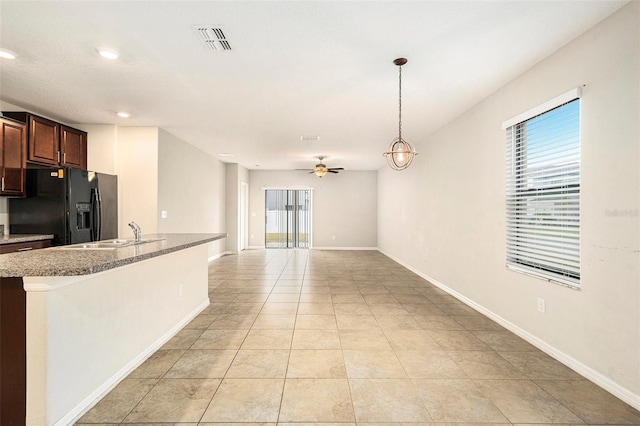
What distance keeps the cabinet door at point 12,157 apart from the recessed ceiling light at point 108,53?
6.63 feet

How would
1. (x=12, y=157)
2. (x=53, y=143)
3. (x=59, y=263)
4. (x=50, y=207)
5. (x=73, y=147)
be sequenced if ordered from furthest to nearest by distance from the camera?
(x=73, y=147) → (x=53, y=143) → (x=50, y=207) → (x=12, y=157) → (x=59, y=263)

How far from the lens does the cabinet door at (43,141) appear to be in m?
3.95

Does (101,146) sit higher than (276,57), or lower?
lower

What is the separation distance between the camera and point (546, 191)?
280 centimetres

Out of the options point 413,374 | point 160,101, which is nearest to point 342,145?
point 160,101

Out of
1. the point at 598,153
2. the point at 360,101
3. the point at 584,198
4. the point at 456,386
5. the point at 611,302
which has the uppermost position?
the point at 360,101

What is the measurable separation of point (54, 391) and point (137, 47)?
2.49 m

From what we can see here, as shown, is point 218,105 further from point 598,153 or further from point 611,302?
point 611,302

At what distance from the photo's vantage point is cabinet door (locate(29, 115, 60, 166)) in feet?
12.9

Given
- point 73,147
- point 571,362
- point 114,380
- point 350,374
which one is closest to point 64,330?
point 114,380

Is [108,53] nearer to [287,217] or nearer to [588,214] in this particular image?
[588,214]

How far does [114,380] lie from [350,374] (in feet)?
5.55

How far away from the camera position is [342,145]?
249 inches

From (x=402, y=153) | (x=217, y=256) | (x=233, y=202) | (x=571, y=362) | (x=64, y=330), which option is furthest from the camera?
(x=233, y=202)
